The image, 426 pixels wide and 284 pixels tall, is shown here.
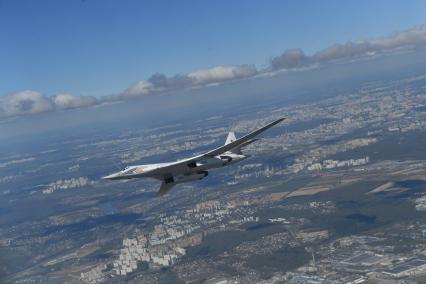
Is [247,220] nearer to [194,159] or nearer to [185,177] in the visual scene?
[185,177]

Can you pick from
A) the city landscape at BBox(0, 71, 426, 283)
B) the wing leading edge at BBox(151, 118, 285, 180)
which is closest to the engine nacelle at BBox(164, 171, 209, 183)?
the wing leading edge at BBox(151, 118, 285, 180)

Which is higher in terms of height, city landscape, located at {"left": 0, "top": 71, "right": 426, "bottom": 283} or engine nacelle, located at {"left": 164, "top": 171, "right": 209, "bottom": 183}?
engine nacelle, located at {"left": 164, "top": 171, "right": 209, "bottom": 183}

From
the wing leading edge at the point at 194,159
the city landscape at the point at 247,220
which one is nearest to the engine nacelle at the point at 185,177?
the wing leading edge at the point at 194,159

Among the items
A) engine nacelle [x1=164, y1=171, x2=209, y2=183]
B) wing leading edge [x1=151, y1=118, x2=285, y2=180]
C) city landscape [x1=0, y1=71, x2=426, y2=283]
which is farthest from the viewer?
city landscape [x1=0, y1=71, x2=426, y2=283]

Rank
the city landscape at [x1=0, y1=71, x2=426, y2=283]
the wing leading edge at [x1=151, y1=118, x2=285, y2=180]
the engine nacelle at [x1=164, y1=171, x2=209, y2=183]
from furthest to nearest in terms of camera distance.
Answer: the city landscape at [x1=0, y1=71, x2=426, y2=283] → the engine nacelle at [x1=164, y1=171, x2=209, y2=183] → the wing leading edge at [x1=151, y1=118, x2=285, y2=180]

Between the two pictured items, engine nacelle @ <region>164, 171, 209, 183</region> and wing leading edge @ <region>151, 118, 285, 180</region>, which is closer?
wing leading edge @ <region>151, 118, 285, 180</region>

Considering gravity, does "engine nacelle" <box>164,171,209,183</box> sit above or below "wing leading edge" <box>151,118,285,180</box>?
below

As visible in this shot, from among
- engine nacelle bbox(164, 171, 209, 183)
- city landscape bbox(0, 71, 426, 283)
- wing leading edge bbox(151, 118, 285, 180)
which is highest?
wing leading edge bbox(151, 118, 285, 180)

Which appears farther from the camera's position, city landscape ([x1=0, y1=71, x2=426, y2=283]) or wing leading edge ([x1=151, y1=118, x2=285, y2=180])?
city landscape ([x1=0, y1=71, x2=426, y2=283])

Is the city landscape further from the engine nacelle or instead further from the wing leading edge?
the engine nacelle

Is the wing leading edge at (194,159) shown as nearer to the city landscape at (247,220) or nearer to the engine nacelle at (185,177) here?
the engine nacelle at (185,177)
